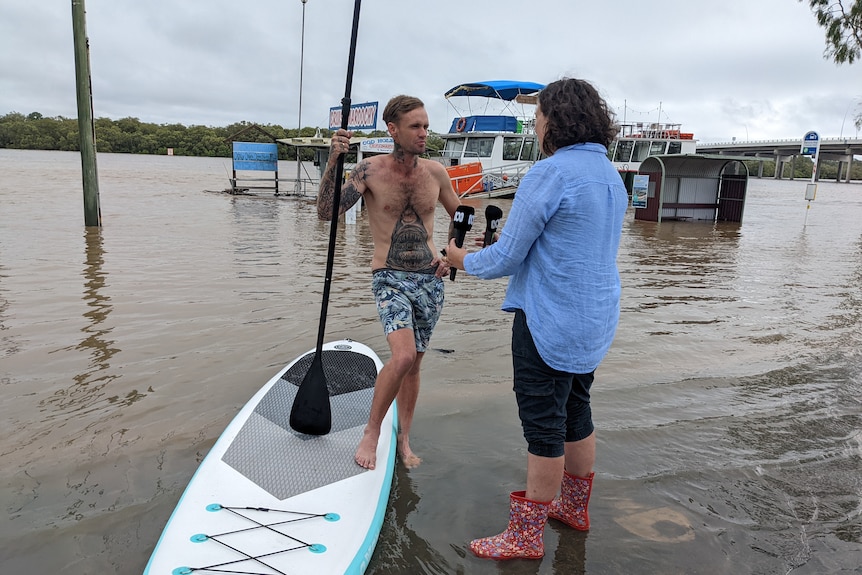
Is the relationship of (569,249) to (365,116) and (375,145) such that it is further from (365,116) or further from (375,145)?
(375,145)

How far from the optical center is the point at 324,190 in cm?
361

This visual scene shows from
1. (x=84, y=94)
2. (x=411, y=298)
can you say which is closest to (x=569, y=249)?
(x=411, y=298)

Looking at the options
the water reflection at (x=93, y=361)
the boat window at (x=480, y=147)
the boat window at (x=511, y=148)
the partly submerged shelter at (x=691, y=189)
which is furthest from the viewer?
the boat window at (x=480, y=147)

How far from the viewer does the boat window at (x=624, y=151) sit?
1344 inches

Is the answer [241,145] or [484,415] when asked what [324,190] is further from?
[241,145]

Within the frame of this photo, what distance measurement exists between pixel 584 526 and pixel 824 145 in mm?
83704

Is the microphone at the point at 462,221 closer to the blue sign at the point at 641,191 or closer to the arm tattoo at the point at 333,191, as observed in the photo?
the arm tattoo at the point at 333,191

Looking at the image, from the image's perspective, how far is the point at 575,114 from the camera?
95.4 inches

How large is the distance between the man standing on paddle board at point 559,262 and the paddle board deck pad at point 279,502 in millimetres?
843

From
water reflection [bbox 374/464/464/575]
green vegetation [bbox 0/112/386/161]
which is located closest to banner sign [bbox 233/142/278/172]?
water reflection [bbox 374/464/464/575]

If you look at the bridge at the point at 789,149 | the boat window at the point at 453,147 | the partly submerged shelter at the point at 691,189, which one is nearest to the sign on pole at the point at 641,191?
the partly submerged shelter at the point at 691,189

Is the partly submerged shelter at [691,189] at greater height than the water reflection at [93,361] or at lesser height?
greater

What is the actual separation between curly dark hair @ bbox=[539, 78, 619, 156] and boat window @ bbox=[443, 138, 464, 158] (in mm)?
33303

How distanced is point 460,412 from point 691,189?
21.7 metres
